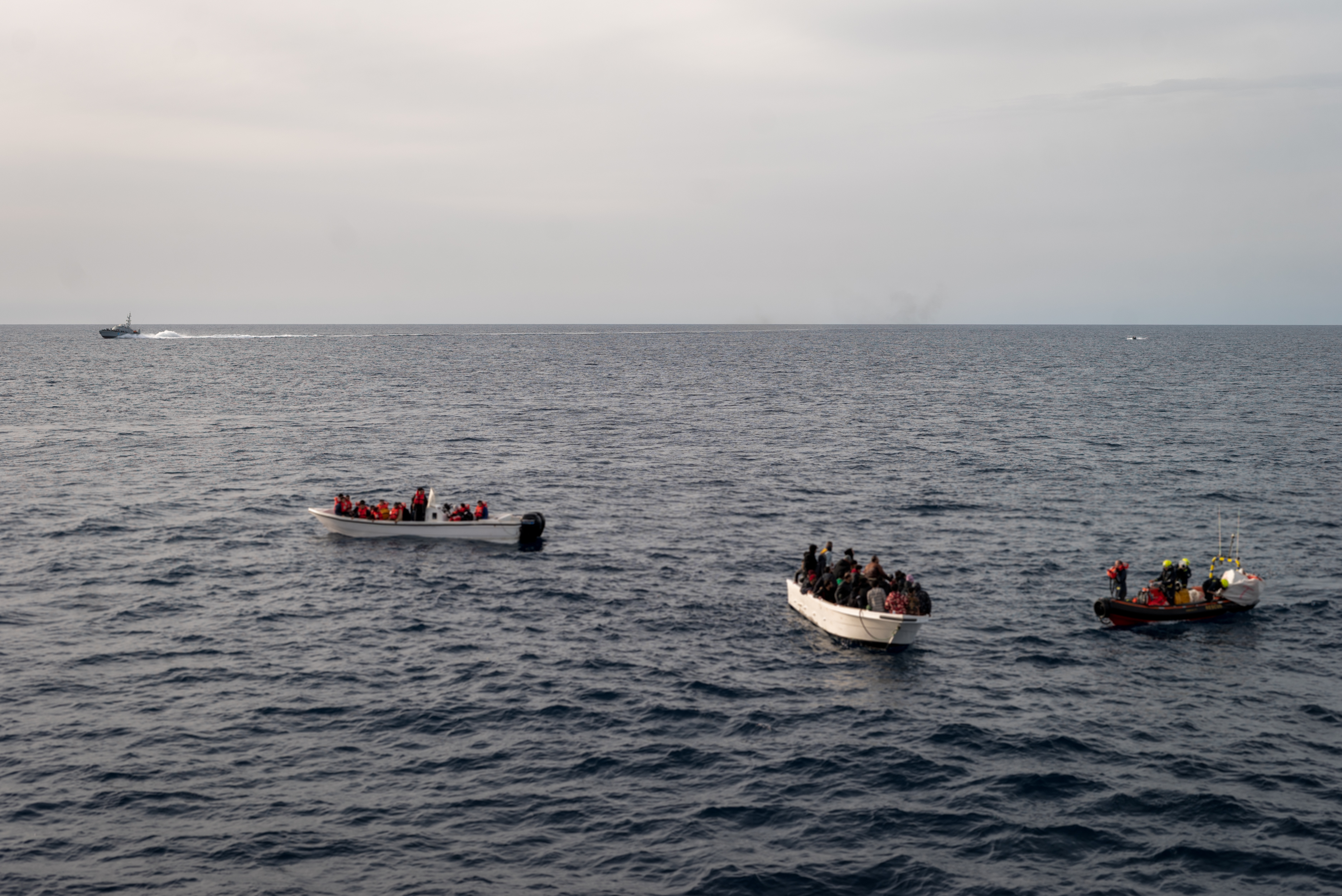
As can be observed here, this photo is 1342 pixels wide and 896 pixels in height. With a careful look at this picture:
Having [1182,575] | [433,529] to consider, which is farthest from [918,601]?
[433,529]

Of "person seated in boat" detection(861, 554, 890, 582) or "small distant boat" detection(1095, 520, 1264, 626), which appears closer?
"person seated in boat" detection(861, 554, 890, 582)

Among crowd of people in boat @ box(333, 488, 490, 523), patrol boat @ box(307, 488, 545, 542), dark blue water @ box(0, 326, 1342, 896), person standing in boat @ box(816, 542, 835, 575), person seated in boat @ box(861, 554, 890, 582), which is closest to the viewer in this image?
dark blue water @ box(0, 326, 1342, 896)

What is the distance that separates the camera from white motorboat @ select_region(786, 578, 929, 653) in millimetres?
34938

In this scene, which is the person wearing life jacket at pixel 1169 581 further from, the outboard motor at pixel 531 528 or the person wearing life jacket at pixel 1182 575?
the outboard motor at pixel 531 528

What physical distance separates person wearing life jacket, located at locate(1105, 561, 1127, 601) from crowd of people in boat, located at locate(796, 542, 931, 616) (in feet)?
25.2

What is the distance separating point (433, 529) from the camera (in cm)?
5184

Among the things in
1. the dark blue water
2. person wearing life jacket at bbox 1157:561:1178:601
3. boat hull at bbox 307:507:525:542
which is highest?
person wearing life jacket at bbox 1157:561:1178:601

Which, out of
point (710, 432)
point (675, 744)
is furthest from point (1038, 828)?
point (710, 432)

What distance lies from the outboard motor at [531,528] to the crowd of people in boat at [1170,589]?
26.7 meters

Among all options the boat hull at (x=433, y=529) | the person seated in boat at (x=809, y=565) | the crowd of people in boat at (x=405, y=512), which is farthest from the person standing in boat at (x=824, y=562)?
the crowd of people in boat at (x=405, y=512)

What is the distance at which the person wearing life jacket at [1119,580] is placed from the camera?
3872 cm

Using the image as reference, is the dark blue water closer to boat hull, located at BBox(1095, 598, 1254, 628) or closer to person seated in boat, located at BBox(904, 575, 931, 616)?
boat hull, located at BBox(1095, 598, 1254, 628)

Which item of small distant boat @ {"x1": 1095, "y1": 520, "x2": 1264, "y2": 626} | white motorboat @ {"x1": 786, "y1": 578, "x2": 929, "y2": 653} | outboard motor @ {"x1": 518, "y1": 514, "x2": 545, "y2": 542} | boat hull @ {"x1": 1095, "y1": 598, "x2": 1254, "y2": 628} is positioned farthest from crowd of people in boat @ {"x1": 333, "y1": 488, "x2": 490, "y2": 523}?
small distant boat @ {"x1": 1095, "y1": 520, "x2": 1264, "y2": 626}

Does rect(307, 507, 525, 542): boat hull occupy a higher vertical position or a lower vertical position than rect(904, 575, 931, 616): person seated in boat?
lower
